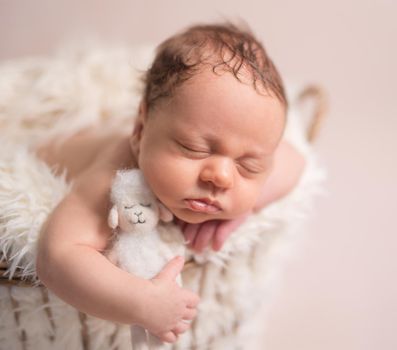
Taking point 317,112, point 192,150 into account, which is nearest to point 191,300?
point 192,150

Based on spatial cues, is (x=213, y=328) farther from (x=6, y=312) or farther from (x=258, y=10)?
(x=258, y=10)

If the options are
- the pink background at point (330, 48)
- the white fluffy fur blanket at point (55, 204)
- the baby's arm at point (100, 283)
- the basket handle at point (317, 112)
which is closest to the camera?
the baby's arm at point (100, 283)

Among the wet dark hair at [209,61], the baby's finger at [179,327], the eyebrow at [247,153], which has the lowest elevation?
the baby's finger at [179,327]

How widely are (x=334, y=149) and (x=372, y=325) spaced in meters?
0.68

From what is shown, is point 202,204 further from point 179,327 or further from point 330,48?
point 330,48

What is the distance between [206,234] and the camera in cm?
90

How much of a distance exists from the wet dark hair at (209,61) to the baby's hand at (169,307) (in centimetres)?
28

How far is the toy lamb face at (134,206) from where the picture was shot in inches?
31.9

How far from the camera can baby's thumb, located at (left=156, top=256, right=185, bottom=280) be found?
80 cm

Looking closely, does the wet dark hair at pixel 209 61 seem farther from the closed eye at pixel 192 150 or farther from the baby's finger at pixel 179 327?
the baby's finger at pixel 179 327

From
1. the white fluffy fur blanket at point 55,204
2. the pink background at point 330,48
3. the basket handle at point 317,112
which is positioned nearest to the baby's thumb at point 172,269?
the white fluffy fur blanket at point 55,204

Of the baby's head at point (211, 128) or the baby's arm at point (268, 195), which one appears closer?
the baby's head at point (211, 128)

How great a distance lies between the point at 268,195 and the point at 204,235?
7.2 inches

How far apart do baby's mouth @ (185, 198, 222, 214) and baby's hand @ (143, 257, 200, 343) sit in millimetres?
92
